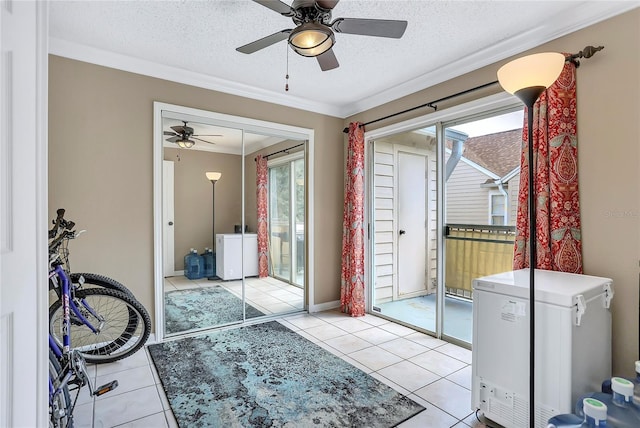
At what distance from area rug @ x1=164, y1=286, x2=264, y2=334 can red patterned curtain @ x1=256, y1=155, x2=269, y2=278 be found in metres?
0.45

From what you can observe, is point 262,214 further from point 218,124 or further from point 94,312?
point 94,312

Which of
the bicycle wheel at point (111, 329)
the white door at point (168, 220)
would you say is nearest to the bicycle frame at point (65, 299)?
the bicycle wheel at point (111, 329)

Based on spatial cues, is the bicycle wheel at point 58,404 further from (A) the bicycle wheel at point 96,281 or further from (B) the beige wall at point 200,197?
(B) the beige wall at point 200,197

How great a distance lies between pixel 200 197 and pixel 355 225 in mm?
1827

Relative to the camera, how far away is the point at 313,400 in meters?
2.20

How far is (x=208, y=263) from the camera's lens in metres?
3.60

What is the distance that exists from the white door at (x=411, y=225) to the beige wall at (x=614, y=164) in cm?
189

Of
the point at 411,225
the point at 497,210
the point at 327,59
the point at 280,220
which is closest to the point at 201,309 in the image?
the point at 280,220

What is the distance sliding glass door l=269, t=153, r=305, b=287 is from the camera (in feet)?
13.2

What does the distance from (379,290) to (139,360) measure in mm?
2721

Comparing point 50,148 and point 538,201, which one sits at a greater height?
point 50,148

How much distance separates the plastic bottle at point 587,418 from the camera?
1.38m
